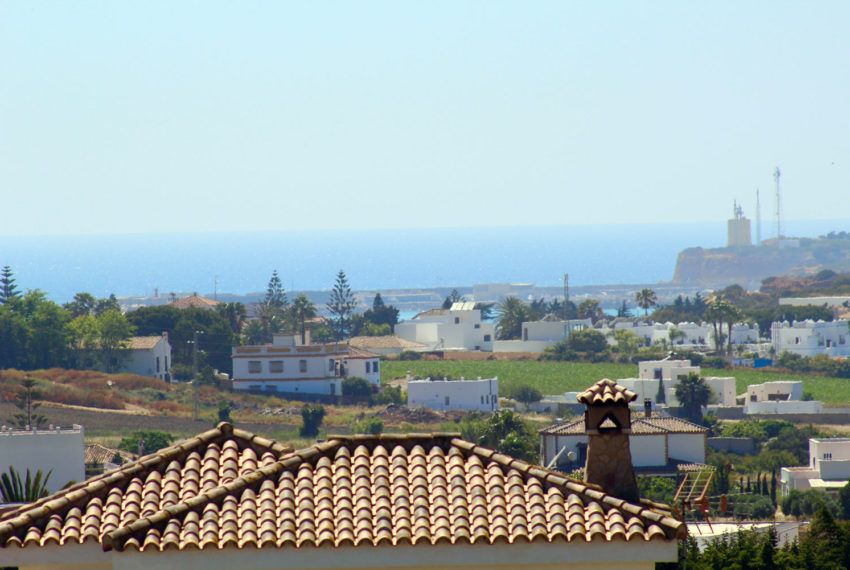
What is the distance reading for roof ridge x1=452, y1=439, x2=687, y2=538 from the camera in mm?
12078

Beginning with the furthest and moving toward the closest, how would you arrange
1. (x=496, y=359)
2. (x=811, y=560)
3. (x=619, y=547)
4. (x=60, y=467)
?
(x=496, y=359)
(x=60, y=467)
(x=811, y=560)
(x=619, y=547)

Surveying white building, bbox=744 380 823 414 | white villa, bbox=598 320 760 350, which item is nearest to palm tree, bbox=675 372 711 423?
white building, bbox=744 380 823 414

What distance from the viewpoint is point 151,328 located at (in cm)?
10925

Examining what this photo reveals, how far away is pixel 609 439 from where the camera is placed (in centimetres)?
1338

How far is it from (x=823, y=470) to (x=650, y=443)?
842 centimetres

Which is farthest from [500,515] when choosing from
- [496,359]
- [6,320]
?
[496,359]

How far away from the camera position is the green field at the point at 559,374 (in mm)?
108000

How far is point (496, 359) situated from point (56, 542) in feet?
369

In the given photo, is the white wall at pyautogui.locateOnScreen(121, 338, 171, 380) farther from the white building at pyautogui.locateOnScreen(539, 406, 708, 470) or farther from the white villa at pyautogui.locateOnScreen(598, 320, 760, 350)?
the white villa at pyautogui.locateOnScreen(598, 320, 760, 350)

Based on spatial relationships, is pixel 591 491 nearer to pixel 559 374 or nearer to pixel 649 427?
pixel 649 427

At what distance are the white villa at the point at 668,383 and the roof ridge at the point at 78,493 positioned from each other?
271ft

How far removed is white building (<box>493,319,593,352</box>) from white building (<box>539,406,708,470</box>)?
62.6 metres

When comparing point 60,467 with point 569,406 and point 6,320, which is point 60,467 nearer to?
point 569,406

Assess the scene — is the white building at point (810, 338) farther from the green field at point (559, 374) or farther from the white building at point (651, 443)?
the white building at point (651, 443)
